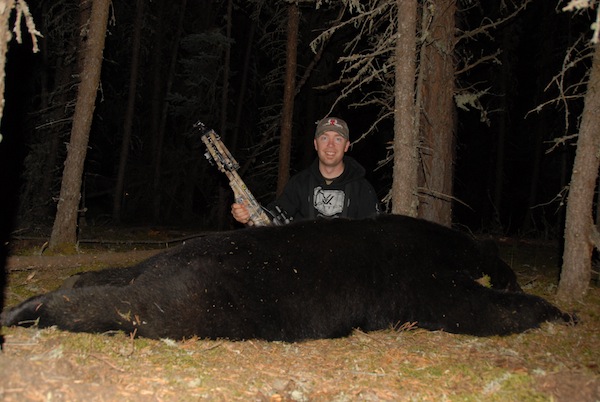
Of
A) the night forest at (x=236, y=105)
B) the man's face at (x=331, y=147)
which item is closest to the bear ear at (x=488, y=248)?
the man's face at (x=331, y=147)

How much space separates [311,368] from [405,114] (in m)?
3.61

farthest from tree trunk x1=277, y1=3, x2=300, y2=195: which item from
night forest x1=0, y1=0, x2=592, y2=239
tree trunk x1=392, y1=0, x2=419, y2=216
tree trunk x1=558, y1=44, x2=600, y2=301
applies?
tree trunk x1=558, y1=44, x2=600, y2=301

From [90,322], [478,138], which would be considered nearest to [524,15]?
[478,138]

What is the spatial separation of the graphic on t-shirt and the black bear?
1.59 m

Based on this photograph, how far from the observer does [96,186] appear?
86.3ft

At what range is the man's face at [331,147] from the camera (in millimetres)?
6383

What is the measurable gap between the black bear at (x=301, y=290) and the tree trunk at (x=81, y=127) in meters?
3.65

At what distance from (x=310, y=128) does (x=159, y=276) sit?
16312 millimetres

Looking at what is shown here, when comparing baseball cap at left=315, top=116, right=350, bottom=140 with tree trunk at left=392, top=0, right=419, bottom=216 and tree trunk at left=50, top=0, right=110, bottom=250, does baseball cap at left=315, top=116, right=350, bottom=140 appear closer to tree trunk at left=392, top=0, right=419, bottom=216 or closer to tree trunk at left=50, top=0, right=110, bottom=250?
tree trunk at left=392, top=0, right=419, bottom=216

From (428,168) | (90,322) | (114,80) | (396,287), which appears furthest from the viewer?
(114,80)

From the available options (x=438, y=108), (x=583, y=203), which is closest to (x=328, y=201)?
(x=438, y=108)

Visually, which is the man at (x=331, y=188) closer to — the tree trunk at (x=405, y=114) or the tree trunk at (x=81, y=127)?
the tree trunk at (x=405, y=114)

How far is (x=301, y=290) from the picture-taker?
3.90 m

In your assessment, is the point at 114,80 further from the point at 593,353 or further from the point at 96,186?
the point at 593,353
